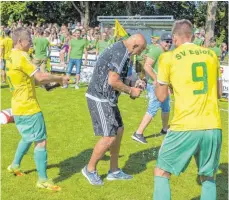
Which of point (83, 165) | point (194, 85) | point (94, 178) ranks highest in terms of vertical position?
point (194, 85)

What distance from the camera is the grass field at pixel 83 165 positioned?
17.4 ft

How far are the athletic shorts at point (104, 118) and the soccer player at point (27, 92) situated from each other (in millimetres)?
569

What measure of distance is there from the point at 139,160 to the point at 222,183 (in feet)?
4.88

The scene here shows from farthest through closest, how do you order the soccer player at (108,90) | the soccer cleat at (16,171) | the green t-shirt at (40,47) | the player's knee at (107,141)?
the green t-shirt at (40,47) < the soccer cleat at (16,171) < the player's knee at (107,141) < the soccer player at (108,90)

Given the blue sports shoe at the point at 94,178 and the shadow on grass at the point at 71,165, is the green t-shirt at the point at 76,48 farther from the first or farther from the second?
the blue sports shoe at the point at 94,178

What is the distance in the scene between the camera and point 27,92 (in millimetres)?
5250

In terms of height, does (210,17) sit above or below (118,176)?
above

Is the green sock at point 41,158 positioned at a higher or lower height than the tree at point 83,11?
lower

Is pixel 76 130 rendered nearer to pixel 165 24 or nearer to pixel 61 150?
pixel 61 150

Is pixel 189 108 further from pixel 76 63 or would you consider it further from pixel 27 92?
pixel 76 63

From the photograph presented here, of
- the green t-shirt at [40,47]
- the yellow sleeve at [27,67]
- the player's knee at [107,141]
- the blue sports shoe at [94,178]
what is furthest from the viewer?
the green t-shirt at [40,47]

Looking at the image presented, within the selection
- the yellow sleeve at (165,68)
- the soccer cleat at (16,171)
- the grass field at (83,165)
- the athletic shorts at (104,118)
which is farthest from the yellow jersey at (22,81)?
the yellow sleeve at (165,68)

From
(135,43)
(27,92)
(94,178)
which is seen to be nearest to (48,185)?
(94,178)

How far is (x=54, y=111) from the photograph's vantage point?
1033 centimetres
